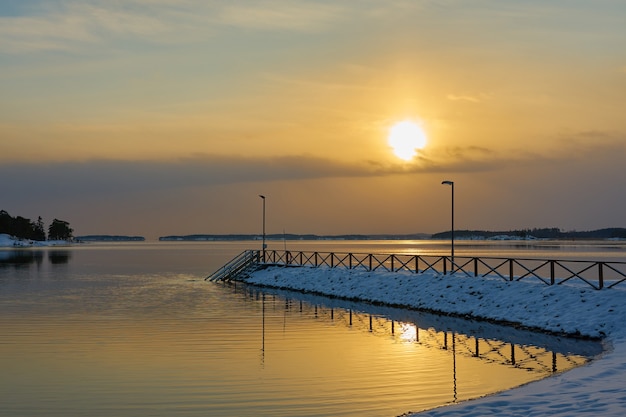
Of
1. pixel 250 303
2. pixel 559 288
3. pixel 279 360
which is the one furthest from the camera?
pixel 250 303

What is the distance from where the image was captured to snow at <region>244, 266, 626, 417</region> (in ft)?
43.8

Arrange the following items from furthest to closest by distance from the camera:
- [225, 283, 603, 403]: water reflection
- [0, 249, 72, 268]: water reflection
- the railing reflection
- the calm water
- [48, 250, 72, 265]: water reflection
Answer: [48, 250, 72, 265]: water reflection, [0, 249, 72, 268]: water reflection, the railing reflection, [225, 283, 603, 403]: water reflection, the calm water

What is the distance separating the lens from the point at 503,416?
12484 millimetres

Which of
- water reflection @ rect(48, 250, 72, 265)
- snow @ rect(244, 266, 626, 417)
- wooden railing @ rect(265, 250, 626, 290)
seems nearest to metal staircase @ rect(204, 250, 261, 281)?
wooden railing @ rect(265, 250, 626, 290)

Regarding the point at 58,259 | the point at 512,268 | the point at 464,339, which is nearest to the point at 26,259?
the point at 58,259

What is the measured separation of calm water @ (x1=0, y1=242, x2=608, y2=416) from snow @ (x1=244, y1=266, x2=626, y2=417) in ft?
4.57

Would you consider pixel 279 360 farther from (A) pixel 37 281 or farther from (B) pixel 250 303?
(A) pixel 37 281

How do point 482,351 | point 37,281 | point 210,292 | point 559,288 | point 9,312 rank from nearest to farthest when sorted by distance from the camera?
point 482,351 < point 559,288 < point 9,312 < point 210,292 < point 37,281

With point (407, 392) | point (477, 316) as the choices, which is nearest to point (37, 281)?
point (477, 316)

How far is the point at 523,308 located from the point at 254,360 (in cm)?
1520

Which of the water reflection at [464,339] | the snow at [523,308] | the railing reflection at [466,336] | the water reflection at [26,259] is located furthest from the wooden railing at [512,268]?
the water reflection at [26,259]

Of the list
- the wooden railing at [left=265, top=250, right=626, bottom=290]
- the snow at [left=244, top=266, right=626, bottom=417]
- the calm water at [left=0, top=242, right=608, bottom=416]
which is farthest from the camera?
the wooden railing at [left=265, top=250, right=626, bottom=290]

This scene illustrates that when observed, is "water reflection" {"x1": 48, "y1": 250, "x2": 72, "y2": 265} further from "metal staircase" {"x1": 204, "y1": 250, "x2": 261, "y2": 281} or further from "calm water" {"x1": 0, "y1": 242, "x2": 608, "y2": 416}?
"calm water" {"x1": 0, "y1": 242, "x2": 608, "y2": 416}

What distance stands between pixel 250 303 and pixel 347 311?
7476 mm
